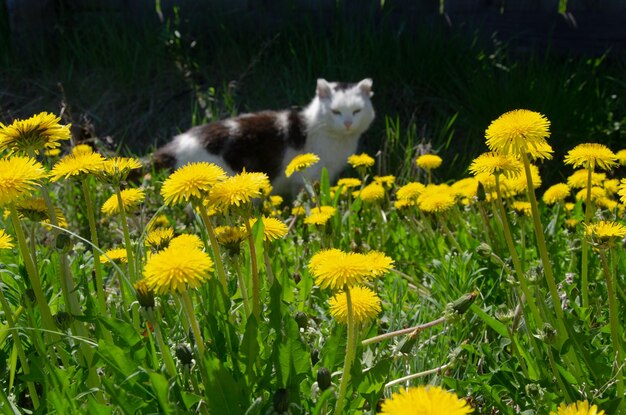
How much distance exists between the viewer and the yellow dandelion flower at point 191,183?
3.47 feet

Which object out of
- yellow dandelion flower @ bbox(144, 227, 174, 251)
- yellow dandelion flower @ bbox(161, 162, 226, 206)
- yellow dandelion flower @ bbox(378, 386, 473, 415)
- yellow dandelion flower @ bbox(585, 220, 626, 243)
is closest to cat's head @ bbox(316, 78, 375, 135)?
yellow dandelion flower @ bbox(144, 227, 174, 251)

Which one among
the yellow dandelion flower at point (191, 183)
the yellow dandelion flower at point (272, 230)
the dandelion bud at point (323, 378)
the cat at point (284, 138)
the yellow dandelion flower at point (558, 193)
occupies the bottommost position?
the cat at point (284, 138)

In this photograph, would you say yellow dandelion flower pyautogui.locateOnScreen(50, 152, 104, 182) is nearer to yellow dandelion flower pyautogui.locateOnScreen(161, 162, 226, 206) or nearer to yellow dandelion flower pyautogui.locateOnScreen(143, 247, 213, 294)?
yellow dandelion flower pyautogui.locateOnScreen(161, 162, 226, 206)

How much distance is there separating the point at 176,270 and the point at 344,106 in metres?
2.82

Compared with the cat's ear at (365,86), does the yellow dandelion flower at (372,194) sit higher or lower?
lower

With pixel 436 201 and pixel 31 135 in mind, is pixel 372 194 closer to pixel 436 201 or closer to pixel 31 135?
pixel 436 201

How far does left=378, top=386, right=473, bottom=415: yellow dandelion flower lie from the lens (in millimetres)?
694

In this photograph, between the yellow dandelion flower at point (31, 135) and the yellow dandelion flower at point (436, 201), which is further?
the yellow dandelion flower at point (436, 201)

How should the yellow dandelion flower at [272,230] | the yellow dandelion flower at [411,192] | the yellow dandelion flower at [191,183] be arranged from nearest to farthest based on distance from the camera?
the yellow dandelion flower at [191,183], the yellow dandelion flower at [272,230], the yellow dandelion flower at [411,192]

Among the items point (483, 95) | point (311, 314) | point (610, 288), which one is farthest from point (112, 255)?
point (483, 95)

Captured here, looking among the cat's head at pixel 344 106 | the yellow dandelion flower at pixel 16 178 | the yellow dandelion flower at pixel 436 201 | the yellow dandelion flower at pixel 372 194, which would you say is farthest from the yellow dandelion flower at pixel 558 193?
the cat's head at pixel 344 106

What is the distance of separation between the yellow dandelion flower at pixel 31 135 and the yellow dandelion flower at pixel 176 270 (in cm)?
34

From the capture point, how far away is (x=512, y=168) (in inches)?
48.7

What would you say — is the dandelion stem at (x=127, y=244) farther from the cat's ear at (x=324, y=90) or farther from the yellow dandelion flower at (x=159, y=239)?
the cat's ear at (x=324, y=90)
